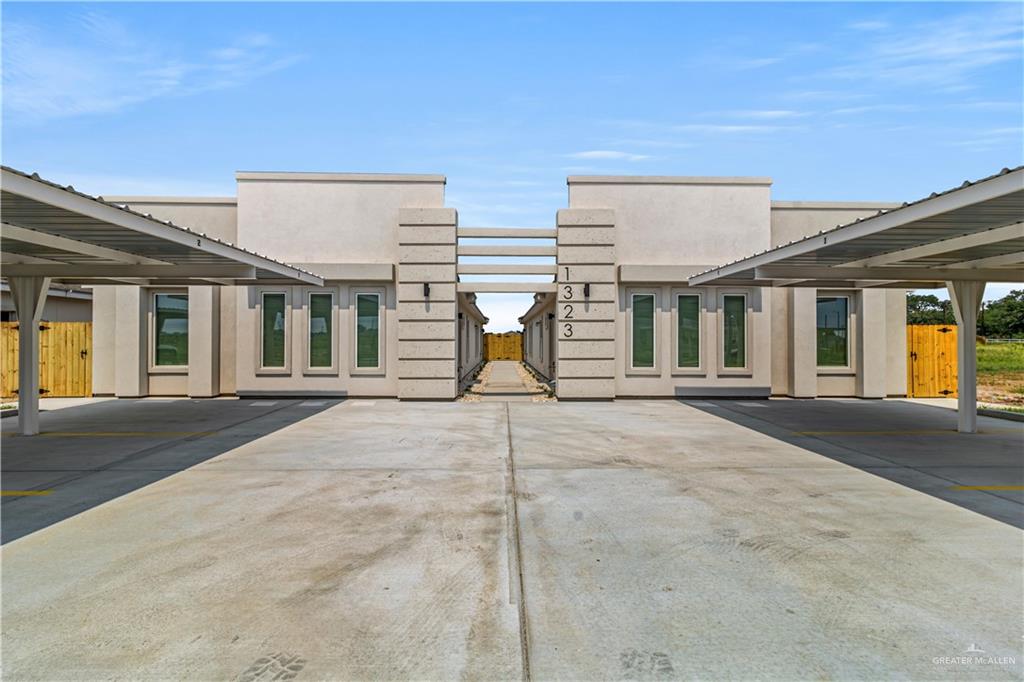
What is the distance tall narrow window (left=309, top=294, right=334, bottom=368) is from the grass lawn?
19517 mm

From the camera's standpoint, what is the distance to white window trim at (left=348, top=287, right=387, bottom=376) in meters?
17.1

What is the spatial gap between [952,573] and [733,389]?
1291cm

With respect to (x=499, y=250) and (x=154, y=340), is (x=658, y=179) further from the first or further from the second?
(x=154, y=340)

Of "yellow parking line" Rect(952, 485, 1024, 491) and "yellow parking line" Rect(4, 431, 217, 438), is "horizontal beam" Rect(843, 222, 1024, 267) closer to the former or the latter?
"yellow parking line" Rect(952, 485, 1024, 491)

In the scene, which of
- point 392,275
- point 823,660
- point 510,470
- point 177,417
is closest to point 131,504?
point 510,470

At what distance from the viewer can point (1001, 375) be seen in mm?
25266

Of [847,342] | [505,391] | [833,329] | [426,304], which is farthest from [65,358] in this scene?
[847,342]

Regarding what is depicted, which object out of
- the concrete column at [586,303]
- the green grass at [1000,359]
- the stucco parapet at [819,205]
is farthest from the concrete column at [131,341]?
the green grass at [1000,359]

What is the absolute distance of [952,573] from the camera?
15.3 ft

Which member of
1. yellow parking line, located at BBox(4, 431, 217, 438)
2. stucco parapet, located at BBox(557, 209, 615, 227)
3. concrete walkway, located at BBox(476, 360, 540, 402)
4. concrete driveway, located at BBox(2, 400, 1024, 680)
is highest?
stucco parapet, located at BBox(557, 209, 615, 227)

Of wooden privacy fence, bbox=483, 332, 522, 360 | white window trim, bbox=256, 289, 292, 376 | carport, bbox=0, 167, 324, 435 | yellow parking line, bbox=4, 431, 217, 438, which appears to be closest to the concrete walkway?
white window trim, bbox=256, 289, 292, 376

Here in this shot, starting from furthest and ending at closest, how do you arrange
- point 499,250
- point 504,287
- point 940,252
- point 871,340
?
point 871,340 < point 499,250 < point 504,287 < point 940,252

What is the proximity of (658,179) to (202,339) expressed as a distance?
14.6 metres

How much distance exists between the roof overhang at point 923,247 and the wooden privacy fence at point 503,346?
37483 mm
